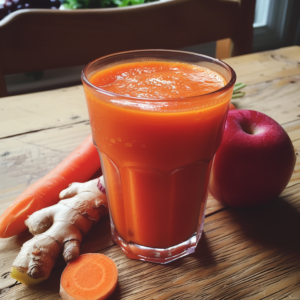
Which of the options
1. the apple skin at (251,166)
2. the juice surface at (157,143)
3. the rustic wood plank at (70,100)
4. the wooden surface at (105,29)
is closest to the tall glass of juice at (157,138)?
the juice surface at (157,143)

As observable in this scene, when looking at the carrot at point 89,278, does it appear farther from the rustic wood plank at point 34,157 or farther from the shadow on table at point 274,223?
the shadow on table at point 274,223

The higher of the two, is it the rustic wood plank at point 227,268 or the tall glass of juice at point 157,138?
the tall glass of juice at point 157,138

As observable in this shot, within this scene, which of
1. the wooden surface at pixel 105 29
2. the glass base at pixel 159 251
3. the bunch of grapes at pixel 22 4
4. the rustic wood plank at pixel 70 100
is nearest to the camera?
the glass base at pixel 159 251

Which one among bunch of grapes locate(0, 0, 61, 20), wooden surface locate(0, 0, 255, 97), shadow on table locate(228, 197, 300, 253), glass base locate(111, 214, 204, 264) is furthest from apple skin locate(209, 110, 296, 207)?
bunch of grapes locate(0, 0, 61, 20)

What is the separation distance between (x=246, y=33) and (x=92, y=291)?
69.3 inches

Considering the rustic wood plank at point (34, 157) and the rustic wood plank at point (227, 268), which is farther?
the rustic wood plank at point (34, 157)

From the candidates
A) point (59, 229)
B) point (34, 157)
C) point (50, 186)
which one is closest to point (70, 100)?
point (34, 157)

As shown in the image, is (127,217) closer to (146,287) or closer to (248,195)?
(146,287)

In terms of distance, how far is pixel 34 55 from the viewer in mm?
1511

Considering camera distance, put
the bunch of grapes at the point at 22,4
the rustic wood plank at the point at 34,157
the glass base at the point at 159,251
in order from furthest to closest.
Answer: the bunch of grapes at the point at 22,4
the rustic wood plank at the point at 34,157
the glass base at the point at 159,251

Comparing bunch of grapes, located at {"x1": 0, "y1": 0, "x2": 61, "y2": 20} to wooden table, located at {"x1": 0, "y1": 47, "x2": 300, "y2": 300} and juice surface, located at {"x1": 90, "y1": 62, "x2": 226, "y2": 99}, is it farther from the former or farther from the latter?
juice surface, located at {"x1": 90, "y1": 62, "x2": 226, "y2": 99}

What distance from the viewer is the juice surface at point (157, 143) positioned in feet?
1.74

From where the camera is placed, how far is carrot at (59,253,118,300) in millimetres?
607

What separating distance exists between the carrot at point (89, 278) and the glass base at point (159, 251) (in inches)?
2.5
